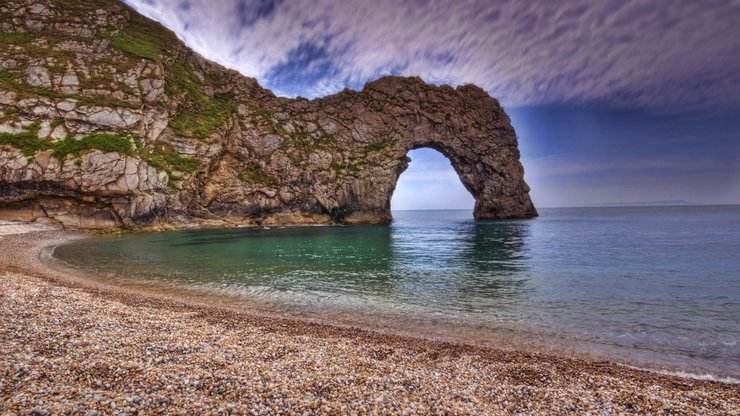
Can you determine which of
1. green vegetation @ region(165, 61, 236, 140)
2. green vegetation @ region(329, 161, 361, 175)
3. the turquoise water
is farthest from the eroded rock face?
the turquoise water

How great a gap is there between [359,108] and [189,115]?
50456mm

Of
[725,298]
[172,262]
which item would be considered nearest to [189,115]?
[172,262]

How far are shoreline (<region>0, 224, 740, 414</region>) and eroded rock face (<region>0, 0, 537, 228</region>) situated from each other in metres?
59.2

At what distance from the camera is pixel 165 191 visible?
218 ft

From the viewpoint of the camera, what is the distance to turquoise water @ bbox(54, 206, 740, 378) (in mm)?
11969

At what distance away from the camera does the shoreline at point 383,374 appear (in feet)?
21.6

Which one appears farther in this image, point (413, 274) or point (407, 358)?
point (413, 274)

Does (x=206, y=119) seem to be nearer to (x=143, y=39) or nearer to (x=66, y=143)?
(x=143, y=39)

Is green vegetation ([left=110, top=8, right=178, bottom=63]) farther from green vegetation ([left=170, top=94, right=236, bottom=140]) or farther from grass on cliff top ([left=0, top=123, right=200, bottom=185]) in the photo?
grass on cliff top ([left=0, top=123, right=200, bottom=185])

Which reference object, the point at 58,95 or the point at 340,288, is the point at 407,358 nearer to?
the point at 340,288

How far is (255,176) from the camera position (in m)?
85.9

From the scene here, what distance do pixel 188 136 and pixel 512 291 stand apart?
78.8 m

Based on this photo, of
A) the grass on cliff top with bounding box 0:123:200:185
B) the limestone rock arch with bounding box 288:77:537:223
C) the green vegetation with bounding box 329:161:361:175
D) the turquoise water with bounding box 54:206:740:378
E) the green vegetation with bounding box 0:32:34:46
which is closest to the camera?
the turquoise water with bounding box 54:206:740:378

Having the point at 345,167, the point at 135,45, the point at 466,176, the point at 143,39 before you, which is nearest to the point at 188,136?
the point at 135,45
